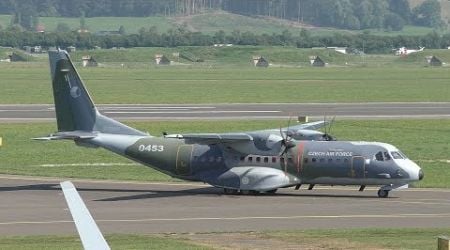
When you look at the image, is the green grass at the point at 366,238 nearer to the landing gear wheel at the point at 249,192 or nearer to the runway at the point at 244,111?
the landing gear wheel at the point at 249,192

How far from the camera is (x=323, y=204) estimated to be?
43.3 m

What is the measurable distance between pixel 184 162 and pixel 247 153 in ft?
8.43

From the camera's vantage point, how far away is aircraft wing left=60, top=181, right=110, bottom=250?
14992 millimetres

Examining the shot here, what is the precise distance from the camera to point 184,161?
46625 millimetres

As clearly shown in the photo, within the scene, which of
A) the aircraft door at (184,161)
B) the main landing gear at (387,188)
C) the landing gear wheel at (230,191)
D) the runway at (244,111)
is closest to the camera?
the main landing gear at (387,188)

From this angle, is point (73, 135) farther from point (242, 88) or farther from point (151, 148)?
point (242, 88)

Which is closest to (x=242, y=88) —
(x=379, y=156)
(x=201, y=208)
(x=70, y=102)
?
(x=70, y=102)

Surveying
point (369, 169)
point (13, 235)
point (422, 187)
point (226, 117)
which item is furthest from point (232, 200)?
point (226, 117)

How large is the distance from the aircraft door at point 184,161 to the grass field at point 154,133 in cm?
507

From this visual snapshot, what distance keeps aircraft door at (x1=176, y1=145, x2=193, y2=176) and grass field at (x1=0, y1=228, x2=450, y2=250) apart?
439 inches

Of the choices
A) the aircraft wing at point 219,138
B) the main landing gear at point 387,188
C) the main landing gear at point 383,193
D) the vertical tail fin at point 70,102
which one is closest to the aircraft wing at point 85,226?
the aircraft wing at point 219,138

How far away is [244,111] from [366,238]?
186 ft

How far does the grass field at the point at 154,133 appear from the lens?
174 ft

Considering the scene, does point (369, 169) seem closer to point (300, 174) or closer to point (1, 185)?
point (300, 174)
